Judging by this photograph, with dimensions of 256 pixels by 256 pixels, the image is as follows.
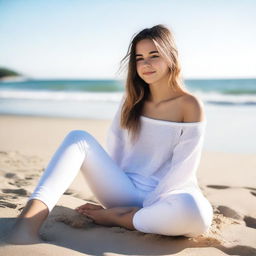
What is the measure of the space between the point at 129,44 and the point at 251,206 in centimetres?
163

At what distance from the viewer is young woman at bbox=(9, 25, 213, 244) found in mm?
2299

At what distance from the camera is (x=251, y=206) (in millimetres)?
3291

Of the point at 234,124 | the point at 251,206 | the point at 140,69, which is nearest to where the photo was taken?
the point at 140,69

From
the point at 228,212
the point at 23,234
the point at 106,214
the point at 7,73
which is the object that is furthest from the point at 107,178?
the point at 7,73

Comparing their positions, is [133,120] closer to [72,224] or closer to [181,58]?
[181,58]

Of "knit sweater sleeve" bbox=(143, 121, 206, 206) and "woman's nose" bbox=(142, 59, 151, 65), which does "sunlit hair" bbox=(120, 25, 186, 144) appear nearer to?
"woman's nose" bbox=(142, 59, 151, 65)

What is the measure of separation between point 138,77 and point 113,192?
927 millimetres

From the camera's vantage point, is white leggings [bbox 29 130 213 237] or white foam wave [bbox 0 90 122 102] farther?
white foam wave [bbox 0 90 122 102]

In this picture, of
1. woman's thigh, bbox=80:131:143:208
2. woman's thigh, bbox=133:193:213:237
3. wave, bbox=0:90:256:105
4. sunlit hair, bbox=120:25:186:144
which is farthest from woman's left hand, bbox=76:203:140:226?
wave, bbox=0:90:256:105

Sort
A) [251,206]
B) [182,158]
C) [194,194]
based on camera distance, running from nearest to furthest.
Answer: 1. [194,194]
2. [182,158]
3. [251,206]

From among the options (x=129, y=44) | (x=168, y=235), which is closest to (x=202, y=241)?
(x=168, y=235)

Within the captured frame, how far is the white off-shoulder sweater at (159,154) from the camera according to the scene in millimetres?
2512

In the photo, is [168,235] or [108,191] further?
[108,191]

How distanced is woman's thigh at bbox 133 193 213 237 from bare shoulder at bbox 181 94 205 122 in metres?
0.53
